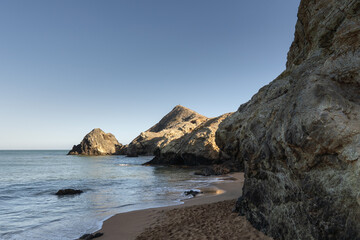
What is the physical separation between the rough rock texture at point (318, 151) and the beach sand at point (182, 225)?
2.25 feet

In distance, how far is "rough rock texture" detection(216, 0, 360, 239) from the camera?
487 centimetres

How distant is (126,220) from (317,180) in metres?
9.28

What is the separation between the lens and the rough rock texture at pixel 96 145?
389ft

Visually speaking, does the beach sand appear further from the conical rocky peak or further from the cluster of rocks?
the conical rocky peak

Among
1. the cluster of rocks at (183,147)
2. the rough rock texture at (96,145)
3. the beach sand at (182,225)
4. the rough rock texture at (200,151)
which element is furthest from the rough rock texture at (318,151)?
the rough rock texture at (96,145)

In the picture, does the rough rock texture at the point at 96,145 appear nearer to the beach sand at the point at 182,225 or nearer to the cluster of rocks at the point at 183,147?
the cluster of rocks at the point at 183,147

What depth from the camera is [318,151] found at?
536cm

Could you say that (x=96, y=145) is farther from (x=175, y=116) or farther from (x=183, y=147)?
(x=183, y=147)

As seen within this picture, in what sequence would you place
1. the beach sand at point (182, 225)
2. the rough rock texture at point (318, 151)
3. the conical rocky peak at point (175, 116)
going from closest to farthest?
1. the rough rock texture at point (318, 151)
2. the beach sand at point (182, 225)
3. the conical rocky peak at point (175, 116)

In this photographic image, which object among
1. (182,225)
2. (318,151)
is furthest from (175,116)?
(318,151)

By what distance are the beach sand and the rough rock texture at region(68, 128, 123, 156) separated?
114 meters

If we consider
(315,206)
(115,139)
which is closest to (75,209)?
(315,206)

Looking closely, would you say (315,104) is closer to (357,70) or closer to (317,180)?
(357,70)

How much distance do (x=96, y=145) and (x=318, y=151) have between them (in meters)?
123
